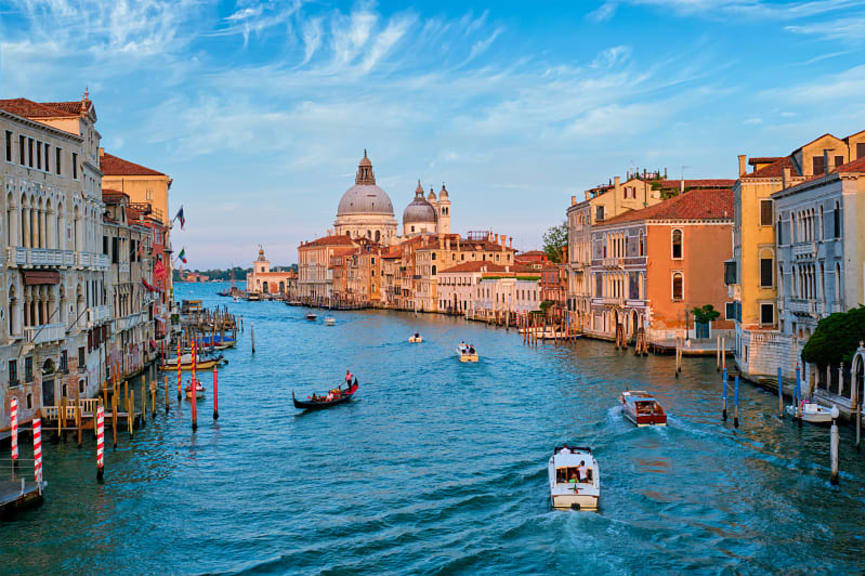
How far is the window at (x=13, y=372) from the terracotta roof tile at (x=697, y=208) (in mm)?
26403

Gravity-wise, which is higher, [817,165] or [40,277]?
[817,165]

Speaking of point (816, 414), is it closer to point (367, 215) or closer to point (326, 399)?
point (326, 399)

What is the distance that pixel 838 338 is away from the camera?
18391mm

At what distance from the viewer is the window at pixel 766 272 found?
26062 mm

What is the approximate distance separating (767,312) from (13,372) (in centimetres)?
2030

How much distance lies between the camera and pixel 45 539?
13.3 metres

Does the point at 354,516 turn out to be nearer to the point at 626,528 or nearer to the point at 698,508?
the point at 626,528

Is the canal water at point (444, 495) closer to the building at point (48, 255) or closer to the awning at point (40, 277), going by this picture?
the building at point (48, 255)

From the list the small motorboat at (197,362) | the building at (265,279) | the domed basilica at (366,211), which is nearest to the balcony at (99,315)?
the small motorboat at (197,362)

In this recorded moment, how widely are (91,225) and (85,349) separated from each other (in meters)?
3.24

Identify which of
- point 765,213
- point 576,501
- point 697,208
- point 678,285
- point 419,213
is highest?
point 419,213

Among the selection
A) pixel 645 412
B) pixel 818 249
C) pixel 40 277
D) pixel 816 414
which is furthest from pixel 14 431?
pixel 818 249

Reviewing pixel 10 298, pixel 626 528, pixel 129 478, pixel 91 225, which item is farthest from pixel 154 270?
pixel 626 528

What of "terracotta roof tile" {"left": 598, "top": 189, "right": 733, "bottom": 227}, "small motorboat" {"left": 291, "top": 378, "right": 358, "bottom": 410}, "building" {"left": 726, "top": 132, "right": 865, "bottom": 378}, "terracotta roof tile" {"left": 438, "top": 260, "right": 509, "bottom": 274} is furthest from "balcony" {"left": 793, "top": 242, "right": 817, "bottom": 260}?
"terracotta roof tile" {"left": 438, "top": 260, "right": 509, "bottom": 274}
